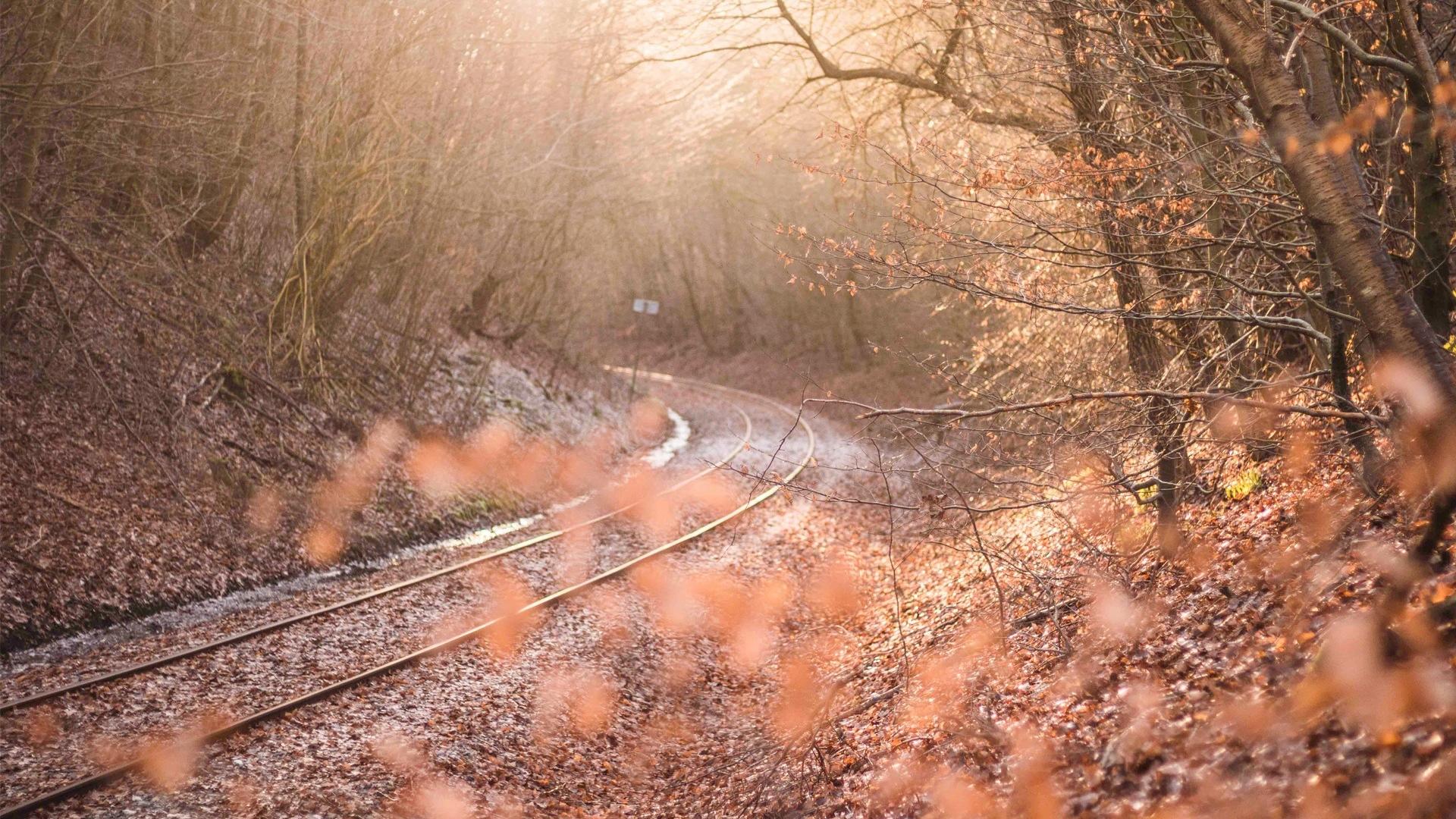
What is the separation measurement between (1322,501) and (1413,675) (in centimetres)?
272

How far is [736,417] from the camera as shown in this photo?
2944cm

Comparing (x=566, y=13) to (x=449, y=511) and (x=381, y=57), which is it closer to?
(x=381, y=57)

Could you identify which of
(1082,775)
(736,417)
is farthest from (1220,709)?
(736,417)

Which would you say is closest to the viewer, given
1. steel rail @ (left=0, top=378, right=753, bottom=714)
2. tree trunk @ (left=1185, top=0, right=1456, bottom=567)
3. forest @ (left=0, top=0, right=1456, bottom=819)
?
tree trunk @ (left=1185, top=0, right=1456, bottom=567)

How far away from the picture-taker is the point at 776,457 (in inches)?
457

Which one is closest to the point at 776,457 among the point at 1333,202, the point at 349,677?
the point at 349,677

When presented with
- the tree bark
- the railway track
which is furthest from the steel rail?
the tree bark

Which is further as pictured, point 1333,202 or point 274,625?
point 274,625

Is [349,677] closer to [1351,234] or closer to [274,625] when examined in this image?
[274,625]

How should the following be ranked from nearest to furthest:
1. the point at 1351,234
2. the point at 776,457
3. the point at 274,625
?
the point at 1351,234, the point at 274,625, the point at 776,457

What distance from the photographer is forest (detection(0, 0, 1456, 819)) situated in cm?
567

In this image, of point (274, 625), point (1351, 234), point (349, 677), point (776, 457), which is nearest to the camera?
point (1351, 234)

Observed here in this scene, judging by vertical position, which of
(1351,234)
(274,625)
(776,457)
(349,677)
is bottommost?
(274,625)

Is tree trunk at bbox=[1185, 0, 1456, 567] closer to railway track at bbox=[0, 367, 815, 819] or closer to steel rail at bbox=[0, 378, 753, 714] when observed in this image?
railway track at bbox=[0, 367, 815, 819]
